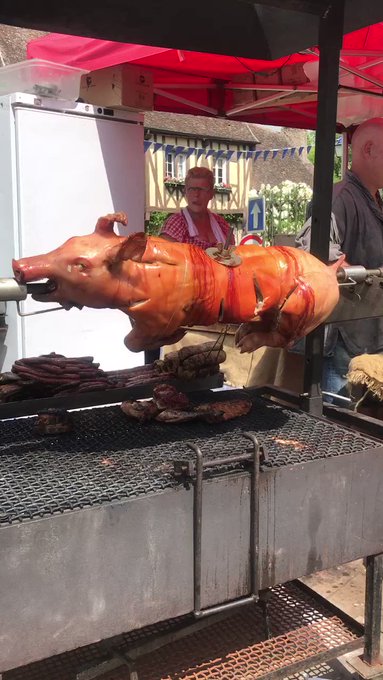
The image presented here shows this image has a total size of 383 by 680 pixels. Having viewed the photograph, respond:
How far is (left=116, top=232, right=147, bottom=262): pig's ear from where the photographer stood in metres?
1.45

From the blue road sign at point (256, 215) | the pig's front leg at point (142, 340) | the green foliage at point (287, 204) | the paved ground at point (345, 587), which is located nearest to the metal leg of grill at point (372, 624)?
the paved ground at point (345, 587)

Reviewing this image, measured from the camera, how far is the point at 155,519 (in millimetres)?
1420

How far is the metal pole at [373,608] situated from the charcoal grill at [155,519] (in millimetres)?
81

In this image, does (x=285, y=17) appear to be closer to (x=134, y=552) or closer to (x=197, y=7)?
(x=197, y=7)

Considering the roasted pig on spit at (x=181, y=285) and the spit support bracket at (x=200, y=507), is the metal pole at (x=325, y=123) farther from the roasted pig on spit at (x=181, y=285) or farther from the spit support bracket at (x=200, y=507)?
the spit support bracket at (x=200, y=507)

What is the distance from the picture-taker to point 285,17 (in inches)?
83.6

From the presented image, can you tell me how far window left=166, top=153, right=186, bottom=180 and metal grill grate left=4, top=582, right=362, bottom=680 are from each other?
14809 mm

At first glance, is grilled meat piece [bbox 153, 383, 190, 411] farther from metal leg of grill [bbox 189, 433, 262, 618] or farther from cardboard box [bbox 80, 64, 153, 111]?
cardboard box [bbox 80, 64, 153, 111]

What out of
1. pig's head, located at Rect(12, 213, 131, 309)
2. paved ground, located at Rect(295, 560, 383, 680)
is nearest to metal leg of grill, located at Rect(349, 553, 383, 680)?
paved ground, located at Rect(295, 560, 383, 680)

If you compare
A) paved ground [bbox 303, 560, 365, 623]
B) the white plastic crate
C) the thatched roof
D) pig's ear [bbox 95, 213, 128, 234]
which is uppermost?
the thatched roof

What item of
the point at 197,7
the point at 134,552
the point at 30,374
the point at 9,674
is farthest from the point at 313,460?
the point at 197,7

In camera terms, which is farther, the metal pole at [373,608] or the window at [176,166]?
the window at [176,166]

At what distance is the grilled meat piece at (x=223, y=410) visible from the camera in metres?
1.96

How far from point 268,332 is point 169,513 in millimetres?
655
